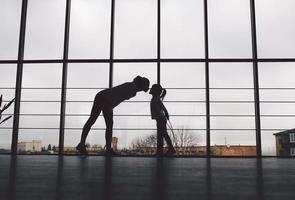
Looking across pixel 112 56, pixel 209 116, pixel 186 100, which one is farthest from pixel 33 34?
pixel 209 116

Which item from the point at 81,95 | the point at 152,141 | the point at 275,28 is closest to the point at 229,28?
the point at 275,28

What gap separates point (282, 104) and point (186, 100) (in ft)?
5.38

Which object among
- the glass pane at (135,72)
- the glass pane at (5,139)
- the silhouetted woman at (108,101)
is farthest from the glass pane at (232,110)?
the glass pane at (5,139)

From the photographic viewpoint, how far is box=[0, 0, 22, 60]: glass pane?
6.29m

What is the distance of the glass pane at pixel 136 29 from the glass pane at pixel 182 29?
201 mm

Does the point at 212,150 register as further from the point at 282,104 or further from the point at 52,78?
the point at 52,78

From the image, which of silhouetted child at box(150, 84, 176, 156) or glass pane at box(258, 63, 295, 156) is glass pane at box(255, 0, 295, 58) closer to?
glass pane at box(258, 63, 295, 156)

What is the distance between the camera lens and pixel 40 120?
19.3ft

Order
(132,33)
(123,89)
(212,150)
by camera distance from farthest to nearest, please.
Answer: (132,33) → (212,150) → (123,89)

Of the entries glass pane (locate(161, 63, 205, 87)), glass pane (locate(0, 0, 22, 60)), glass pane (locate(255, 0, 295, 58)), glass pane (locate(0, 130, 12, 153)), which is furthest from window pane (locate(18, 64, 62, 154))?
→ glass pane (locate(255, 0, 295, 58))

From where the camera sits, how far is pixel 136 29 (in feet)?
20.7

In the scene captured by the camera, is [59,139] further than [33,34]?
No

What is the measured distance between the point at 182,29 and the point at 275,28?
1738 mm

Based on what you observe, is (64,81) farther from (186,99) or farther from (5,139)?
(186,99)
